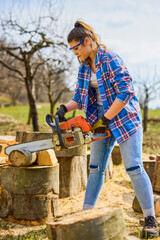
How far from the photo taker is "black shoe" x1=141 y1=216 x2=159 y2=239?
208 centimetres

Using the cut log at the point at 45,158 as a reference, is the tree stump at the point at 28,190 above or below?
below

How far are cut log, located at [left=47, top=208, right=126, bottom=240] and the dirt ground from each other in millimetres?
128

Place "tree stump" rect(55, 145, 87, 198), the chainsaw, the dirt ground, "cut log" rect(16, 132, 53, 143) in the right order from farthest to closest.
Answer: "tree stump" rect(55, 145, 87, 198) < "cut log" rect(16, 132, 53, 143) < the dirt ground < the chainsaw

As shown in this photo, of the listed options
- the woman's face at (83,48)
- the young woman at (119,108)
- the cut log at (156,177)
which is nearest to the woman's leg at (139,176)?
the young woman at (119,108)

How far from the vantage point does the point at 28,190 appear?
2555 mm

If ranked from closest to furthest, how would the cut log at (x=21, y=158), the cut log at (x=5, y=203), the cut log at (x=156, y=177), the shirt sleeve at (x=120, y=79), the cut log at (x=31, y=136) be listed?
the shirt sleeve at (x=120, y=79) < the cut log at (x=21, y=158) < the cut log at (x=5, y=203) < the cut log at (x=31, y=136) < the cut log at (x=156, y=177)

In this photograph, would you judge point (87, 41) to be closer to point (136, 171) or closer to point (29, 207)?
point (136, 171)

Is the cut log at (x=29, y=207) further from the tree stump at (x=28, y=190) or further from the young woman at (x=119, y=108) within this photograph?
the young woman at (x=119, y=108)

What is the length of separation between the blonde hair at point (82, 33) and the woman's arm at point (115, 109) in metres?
0.56

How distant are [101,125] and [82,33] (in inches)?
32.2

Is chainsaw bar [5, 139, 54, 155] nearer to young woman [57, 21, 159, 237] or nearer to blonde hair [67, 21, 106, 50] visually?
young woman [57, 21, 159, 237]

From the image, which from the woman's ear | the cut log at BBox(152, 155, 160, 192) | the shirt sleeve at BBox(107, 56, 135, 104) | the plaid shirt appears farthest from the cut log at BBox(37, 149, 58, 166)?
the cut log at BBox(152, 155, 160, 192)

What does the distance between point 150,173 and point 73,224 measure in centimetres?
269

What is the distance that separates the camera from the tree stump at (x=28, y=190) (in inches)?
101
